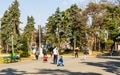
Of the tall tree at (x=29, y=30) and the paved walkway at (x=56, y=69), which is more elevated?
the tall tree at (x=29, y=30)

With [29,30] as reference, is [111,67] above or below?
below

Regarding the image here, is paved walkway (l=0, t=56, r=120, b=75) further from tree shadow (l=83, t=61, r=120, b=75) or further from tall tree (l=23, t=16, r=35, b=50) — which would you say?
tall tree (l=23, t=16, r=35, b=50)

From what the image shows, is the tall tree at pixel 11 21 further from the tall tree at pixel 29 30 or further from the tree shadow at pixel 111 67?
the tree shadow at pixel 111 67

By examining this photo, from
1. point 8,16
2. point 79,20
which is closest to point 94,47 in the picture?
point 79,20

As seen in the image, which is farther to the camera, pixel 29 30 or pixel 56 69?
pixel 29 30

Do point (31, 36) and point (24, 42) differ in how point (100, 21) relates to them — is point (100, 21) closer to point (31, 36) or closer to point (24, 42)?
point (24, 42)

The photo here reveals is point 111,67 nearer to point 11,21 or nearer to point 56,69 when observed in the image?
point 56,69

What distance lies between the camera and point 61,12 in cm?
8688

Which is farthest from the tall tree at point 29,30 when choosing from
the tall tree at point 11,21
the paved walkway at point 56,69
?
the paved walkway at point 56,69

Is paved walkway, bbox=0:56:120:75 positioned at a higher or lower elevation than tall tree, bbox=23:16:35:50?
lower

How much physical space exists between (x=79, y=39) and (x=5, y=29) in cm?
2007

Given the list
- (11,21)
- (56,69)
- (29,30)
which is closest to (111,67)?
(56,69)

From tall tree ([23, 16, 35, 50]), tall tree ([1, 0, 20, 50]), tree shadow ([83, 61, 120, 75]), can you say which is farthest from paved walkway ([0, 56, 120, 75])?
tall tree ([23, 16, 35, 50])

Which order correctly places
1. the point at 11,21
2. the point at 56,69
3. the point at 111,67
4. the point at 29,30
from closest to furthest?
1. the point at 56,69
2. the point at 111,67
3. the point at 11,21
4. the point at 29,30
